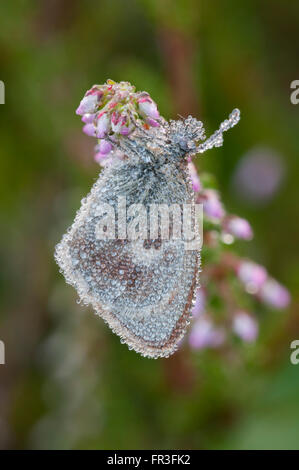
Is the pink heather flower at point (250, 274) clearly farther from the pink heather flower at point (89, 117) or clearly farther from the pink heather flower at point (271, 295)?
the pink heather flower at point (89, 117)

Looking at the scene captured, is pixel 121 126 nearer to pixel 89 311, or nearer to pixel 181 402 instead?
pixel 89 311

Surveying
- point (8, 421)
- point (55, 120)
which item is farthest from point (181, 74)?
point (8, 421)

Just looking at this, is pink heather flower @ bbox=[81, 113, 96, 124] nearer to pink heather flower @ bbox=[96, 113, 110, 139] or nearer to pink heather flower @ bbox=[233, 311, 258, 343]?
pink heather flower @ bbox=[96, 113, 110, 139]

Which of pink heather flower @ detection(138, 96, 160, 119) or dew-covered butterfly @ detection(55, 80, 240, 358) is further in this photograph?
dew-covered butterfly @ detection(55, 80, 240, 358)

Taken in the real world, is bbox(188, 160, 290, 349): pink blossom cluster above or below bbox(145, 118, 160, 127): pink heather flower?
below

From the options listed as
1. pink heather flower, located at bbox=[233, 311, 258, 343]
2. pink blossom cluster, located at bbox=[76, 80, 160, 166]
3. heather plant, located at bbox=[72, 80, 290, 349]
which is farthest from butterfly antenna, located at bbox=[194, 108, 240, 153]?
pink heather flower, located at bbox=[233, 311, 258, 343]

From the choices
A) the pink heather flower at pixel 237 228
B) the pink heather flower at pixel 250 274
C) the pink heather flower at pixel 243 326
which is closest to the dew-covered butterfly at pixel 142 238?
the pink heather flower at pixel 237 228
